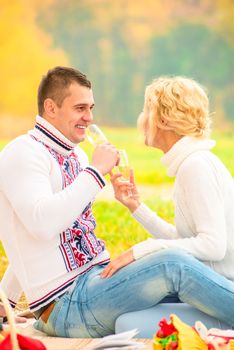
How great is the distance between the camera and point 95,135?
349 cm

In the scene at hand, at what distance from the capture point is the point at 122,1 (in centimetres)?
677

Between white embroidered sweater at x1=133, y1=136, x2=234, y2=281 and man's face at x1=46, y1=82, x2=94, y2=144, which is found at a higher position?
man's face at x1=46, y1=82, x2=94, y2=144

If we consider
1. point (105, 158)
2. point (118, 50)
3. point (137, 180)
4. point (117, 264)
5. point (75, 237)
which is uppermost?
point (118, 50)

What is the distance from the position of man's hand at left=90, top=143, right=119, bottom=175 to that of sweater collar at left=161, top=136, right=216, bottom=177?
228 millimetres

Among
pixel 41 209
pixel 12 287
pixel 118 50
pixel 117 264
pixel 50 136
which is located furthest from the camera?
pixel 118 50

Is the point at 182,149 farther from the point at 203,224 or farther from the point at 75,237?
the point at 75,237

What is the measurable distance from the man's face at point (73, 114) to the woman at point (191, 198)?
236mm

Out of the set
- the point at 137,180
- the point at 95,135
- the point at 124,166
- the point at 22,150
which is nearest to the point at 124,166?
the point at 124,166

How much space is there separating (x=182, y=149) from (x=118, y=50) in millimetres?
3673

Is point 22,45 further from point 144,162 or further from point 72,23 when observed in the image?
point 144,162

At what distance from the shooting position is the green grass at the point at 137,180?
19.5 feet

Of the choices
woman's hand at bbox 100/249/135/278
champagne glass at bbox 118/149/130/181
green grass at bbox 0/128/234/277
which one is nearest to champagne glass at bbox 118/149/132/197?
champagne glass at bbox 118/149/130/181

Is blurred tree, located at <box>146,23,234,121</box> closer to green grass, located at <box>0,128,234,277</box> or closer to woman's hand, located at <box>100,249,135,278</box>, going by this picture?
green grass, located at <box>0,128,234,277</box>

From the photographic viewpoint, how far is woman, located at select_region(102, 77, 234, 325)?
2971 mm
